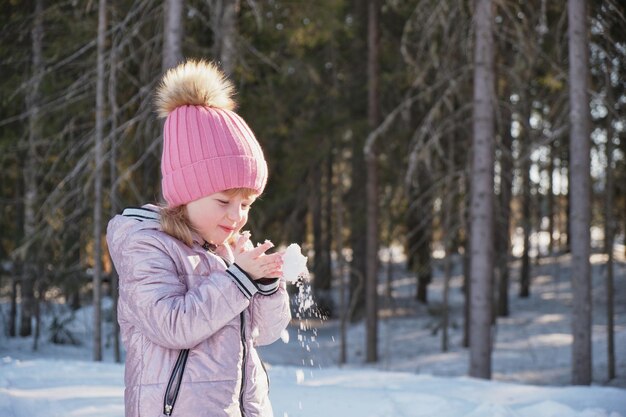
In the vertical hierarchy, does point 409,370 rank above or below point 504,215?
below

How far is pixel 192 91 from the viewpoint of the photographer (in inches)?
109

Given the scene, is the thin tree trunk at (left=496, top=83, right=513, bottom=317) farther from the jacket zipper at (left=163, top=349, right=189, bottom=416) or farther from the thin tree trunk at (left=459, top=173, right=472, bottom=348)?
the jacket zipper at (left=163, top=349, right=189, bottom=416)

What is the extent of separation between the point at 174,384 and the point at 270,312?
45cm

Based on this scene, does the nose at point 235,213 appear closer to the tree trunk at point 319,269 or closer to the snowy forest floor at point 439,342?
the snowy forest floor at point 439,342

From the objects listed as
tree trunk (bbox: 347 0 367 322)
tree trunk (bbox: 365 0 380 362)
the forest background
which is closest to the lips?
the forest background

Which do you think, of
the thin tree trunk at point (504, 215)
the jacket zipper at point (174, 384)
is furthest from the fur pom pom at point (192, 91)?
the thin tree trunk at point (504, 215)

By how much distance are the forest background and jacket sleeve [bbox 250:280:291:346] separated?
4741mm

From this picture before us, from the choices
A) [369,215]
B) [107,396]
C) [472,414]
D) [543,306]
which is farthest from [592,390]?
[543,306]

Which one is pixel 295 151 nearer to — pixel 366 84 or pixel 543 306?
pixel 366 84

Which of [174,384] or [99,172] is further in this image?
[99,172]

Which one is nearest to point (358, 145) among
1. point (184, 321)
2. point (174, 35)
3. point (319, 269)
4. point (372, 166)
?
point (372, 166)

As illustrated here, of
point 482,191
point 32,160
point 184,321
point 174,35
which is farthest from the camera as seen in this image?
point 32,160

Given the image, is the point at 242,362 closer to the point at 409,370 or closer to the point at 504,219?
the point at 504,219

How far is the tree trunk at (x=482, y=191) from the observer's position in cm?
927
